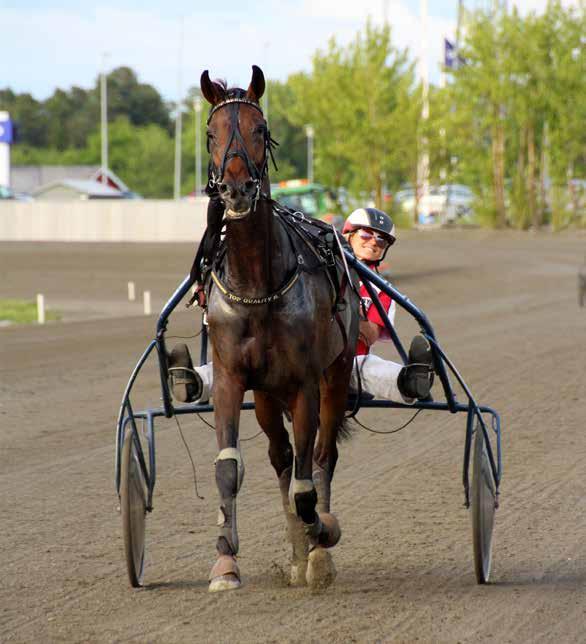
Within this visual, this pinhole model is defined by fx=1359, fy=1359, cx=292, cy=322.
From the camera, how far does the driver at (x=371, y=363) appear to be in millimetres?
5246

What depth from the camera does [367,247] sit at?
628cm

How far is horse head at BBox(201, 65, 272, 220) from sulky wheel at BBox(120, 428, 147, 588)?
1.22 m

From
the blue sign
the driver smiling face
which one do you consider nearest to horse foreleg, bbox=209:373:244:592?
the driver smiling face

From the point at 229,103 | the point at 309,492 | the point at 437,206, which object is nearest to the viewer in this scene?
the point at 229,103

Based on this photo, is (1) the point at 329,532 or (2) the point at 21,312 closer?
(1) the point at 329,532

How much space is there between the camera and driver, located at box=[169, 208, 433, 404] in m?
5.25

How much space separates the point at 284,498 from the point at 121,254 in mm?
29844

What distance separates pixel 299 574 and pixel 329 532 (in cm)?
19

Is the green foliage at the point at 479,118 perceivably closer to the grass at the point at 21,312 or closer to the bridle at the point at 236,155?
the grass at the point at 21,312

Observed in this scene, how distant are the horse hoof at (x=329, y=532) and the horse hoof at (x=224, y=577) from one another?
1.30ft

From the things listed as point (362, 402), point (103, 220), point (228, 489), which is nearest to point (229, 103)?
point (228, 489)

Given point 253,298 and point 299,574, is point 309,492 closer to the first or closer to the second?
point 299,574

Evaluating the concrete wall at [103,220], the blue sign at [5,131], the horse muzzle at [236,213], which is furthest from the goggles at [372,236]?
the blue sign at [5,131]

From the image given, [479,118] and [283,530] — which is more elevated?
[479,118]
